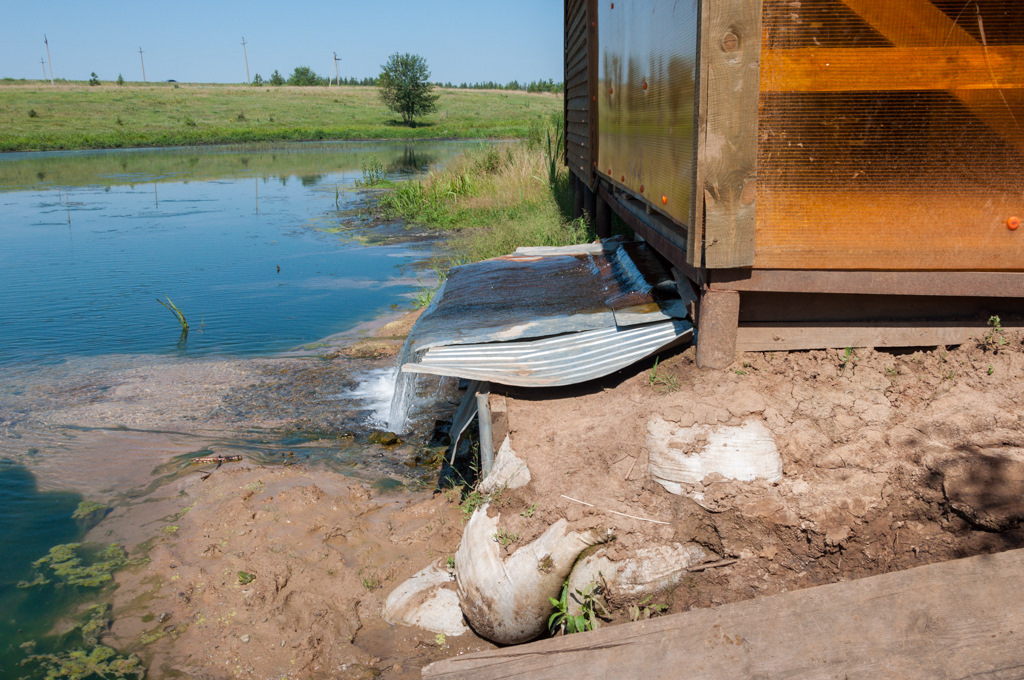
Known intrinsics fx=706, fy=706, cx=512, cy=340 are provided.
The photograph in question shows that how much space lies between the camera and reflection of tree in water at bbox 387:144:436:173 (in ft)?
89.5

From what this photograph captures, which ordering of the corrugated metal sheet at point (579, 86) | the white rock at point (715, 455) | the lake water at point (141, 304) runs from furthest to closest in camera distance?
the corrugated metal sheet at point (579, 86), the lake water at point (141, 304), the white rock at point (715, 455)

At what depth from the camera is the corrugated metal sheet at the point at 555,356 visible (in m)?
3.29

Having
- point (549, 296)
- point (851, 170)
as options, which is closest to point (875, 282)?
point (851, 170)

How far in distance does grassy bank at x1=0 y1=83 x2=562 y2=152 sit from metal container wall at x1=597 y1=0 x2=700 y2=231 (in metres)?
28.3

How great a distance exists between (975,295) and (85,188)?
2482cm

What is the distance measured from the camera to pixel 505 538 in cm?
291

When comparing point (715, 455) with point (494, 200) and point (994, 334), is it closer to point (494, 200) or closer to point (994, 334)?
point (994, 334)

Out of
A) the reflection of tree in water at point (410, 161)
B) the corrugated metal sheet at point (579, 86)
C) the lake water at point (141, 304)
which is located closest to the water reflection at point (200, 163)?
the reflection of tree in water at point (410, 161)

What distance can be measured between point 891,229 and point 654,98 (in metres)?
1.58

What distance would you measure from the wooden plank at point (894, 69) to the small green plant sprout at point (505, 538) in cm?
211

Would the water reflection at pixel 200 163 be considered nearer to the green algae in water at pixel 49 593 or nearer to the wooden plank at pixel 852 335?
the green algae in water at pixel 49 593

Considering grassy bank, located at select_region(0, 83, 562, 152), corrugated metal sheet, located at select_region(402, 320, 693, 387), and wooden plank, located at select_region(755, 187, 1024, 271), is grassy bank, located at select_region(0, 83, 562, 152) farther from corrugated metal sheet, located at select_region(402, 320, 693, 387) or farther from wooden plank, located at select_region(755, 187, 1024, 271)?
wooden plank, located at select_region(755, 187, 1024, 271)

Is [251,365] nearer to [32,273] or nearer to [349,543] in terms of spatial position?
[349,543]

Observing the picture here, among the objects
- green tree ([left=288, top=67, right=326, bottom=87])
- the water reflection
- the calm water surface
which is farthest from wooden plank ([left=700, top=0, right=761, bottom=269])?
green tree ([left=288, top=67, right=326, bottom=87])
